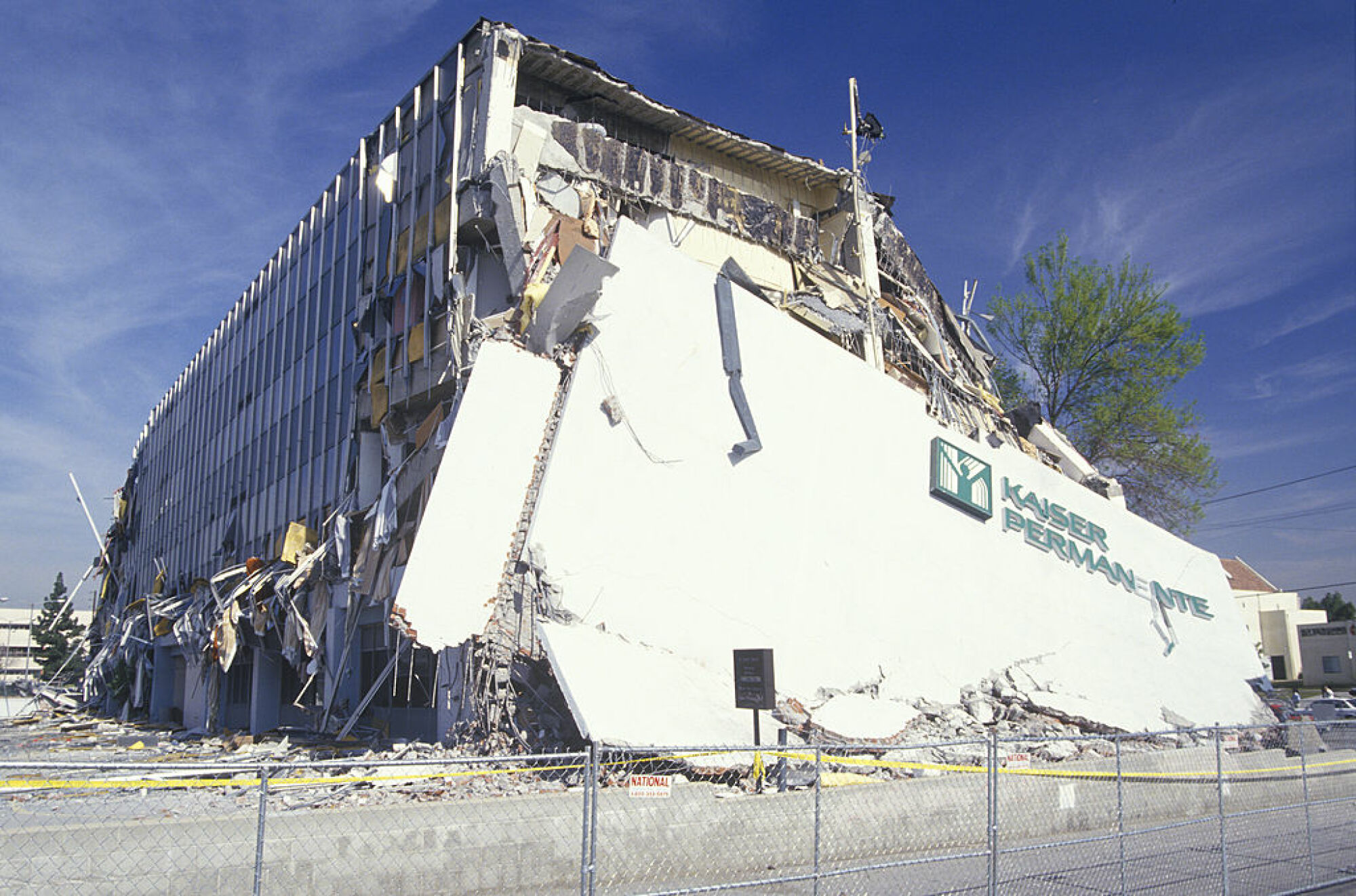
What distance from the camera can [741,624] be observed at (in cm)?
1342

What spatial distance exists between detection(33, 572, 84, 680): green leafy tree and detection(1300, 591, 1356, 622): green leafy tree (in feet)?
305

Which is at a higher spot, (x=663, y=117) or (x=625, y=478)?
(x=663, y=117)

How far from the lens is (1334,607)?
294 ft

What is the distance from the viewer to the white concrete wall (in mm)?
12445

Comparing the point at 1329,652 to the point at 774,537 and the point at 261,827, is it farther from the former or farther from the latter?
the point at 261,827

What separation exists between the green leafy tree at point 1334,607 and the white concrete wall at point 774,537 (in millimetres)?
75464

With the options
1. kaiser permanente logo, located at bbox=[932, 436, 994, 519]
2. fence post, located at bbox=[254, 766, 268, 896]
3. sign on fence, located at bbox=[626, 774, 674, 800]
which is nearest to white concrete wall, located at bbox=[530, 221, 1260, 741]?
kaiser permanente logo, located at bbox=[932, 436, 994, 519]

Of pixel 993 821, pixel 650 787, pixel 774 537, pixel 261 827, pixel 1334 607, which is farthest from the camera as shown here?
pixel 1334 607

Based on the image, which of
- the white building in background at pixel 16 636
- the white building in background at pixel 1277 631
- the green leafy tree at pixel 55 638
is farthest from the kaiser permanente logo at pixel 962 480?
the white building in background at pixel 16 636

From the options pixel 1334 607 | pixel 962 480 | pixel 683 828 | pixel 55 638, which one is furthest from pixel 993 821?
pixel 1334 607

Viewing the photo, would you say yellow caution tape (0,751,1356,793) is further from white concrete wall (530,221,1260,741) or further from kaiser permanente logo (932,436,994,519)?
kaiser permanente logo (932,436,994,519)

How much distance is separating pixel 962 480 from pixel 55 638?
7101 centimetres

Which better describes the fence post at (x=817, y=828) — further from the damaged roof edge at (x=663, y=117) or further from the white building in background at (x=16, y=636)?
the white building in background at (x=16, y=636)

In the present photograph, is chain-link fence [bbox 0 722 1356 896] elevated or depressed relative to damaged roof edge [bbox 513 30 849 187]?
depressed
